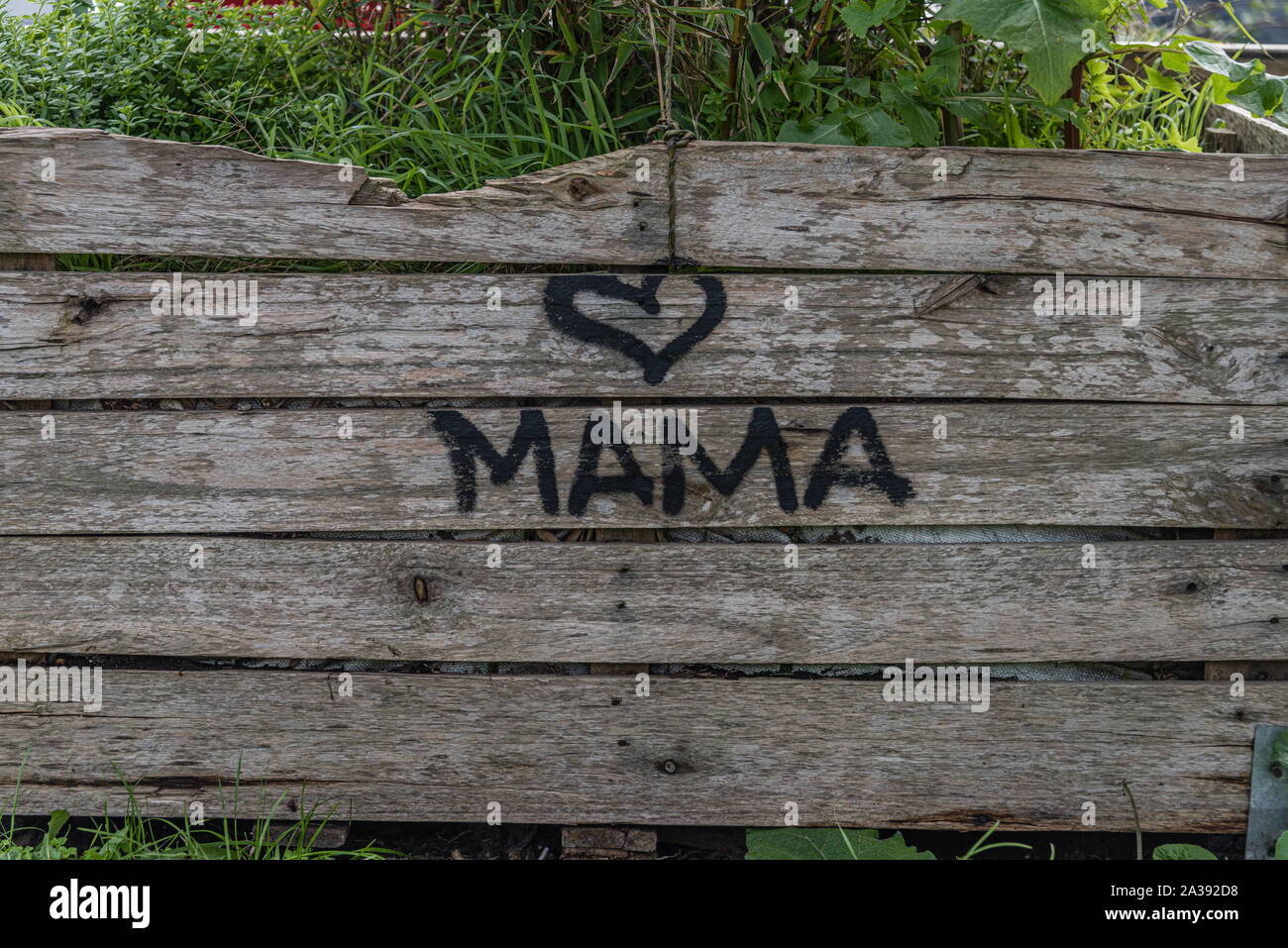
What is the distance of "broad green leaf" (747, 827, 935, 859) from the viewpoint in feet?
6.93

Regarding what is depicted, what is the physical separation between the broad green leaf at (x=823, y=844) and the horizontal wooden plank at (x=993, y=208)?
1415 mm

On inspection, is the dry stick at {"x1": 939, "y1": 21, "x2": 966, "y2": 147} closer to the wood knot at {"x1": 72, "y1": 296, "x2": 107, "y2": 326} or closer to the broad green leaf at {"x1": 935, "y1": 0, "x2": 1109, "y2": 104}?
the broad green leaf at {"x1": 935, "y1": 0, "x2": 1109, "y2": 104}

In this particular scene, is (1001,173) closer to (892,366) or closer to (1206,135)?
(892,366)

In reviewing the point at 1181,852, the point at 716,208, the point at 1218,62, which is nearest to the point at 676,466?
the point at 716,208

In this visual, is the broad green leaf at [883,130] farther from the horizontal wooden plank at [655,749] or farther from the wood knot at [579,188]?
the horizontal wooden plank at [655,749]

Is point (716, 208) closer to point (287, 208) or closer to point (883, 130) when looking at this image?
point (883, 130)

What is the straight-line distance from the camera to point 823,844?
2166 millimetres

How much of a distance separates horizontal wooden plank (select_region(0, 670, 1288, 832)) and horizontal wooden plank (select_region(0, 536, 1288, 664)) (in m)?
0.12

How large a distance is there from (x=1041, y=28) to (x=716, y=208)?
82 centimetres

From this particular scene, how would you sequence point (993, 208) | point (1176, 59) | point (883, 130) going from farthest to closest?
point (1176, 59) → point (883, 130) → point (993, 208)

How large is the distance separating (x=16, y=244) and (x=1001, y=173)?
92.9 inches

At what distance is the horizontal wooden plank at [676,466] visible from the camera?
6.79ft
